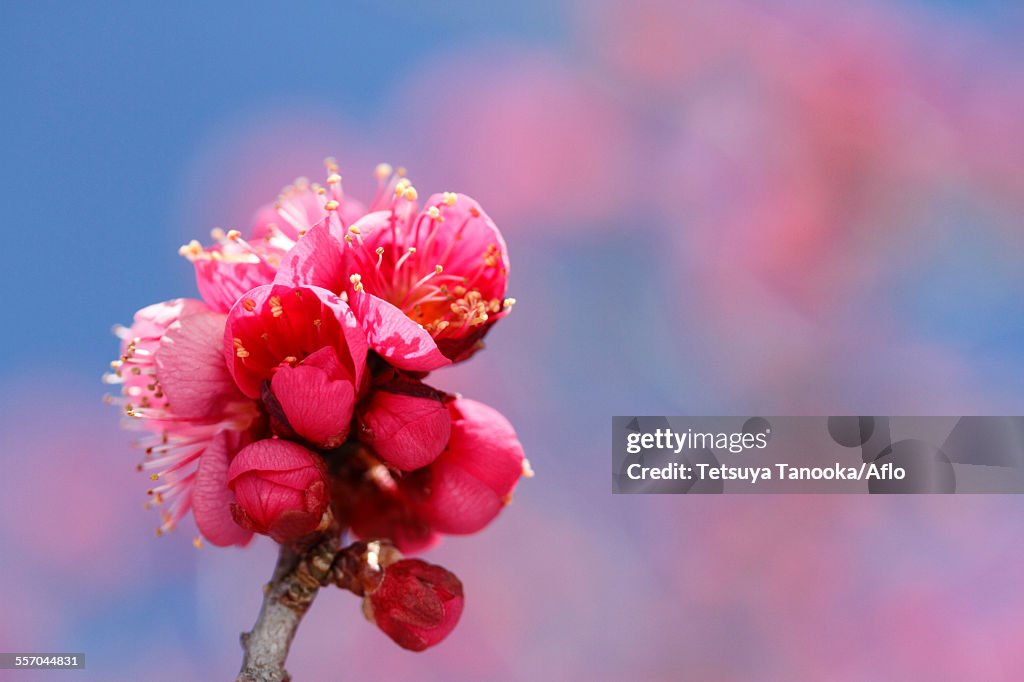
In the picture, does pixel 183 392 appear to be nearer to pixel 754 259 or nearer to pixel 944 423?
pixel 944 423

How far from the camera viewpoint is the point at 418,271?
160 centimetres

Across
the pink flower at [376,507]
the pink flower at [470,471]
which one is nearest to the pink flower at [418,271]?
the pink flower at [470,471]

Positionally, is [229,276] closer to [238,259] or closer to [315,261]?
[238,259]

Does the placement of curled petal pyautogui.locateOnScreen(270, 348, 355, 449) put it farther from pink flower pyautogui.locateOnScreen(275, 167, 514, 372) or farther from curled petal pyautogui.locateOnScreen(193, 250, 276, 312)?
curled petal pyautogui.locateOnScreen(193, 250, 276, 312)

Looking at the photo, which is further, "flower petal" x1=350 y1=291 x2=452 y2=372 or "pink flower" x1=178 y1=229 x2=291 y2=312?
"pink flower" x1=178 y1=229 x2=291 y2=312

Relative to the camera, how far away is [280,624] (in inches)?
56.0

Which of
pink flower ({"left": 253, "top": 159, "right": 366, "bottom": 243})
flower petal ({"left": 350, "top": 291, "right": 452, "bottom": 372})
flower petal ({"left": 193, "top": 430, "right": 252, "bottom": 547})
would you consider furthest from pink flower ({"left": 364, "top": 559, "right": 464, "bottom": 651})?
pink flower ({"left": 253, "top": 159, "right": 366, "bottom": 243})

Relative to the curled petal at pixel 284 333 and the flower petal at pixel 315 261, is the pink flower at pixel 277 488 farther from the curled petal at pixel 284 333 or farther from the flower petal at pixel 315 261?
the flower petal at pixel 315 261

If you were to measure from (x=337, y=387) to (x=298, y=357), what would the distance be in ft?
0.49

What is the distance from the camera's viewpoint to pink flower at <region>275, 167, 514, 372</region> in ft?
4.48

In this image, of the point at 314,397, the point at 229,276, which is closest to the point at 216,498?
the point at 314,397

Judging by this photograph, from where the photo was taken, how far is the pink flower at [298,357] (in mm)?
1344

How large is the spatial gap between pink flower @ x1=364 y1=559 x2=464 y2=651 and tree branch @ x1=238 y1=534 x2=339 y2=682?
0.09 meters

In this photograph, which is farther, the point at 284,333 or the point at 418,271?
the point at 418,271
